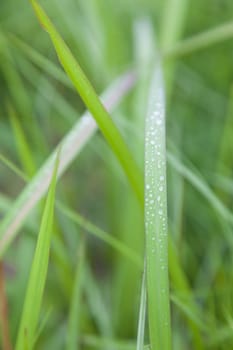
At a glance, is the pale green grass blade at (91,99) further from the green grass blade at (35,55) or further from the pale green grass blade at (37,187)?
the green grass blade at (35,55)

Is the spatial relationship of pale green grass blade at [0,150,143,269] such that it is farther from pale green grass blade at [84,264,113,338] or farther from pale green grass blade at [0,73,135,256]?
pale green grass blade at [84,264,113,338]

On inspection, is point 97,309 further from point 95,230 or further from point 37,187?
point 37,187

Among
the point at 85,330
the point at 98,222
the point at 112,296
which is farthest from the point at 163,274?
the point at 98,222

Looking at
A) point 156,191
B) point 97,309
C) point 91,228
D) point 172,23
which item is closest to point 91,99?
point 156,191

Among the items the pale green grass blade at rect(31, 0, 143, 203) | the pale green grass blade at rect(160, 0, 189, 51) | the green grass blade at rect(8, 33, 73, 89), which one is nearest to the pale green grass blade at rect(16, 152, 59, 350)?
the pale green grass blade at rect(31, 0, 143, 203)

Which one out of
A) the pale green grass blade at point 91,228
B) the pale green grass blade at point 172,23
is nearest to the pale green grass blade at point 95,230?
the pale green grass blade at point 91,228

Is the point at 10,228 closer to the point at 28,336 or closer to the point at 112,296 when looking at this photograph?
the point at 28,336
